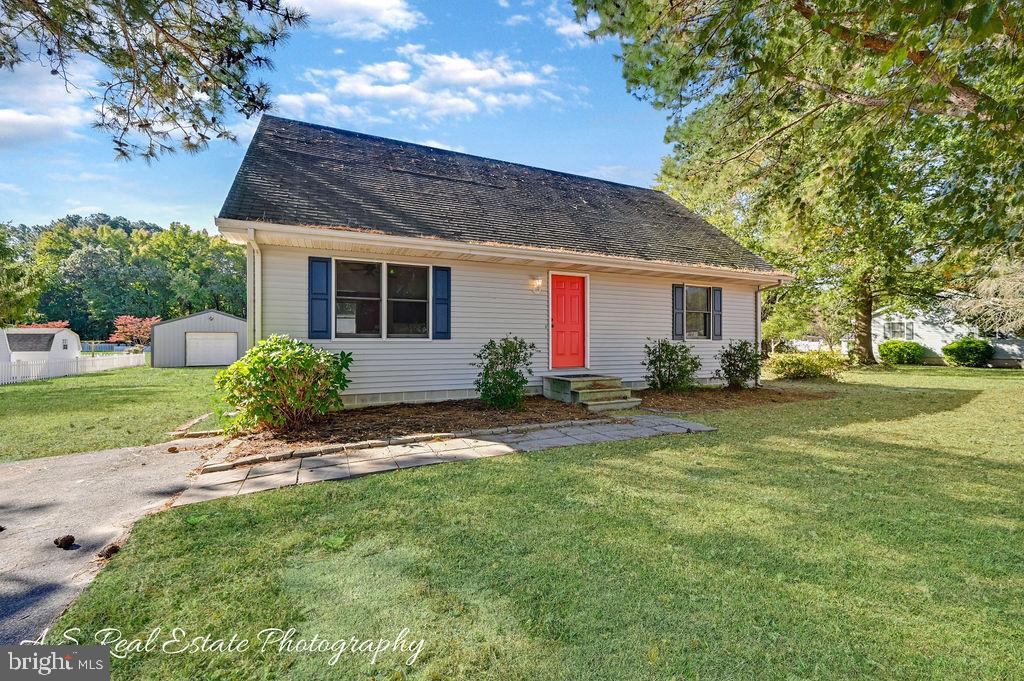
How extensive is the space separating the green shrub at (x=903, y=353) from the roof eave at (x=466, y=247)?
1820cm

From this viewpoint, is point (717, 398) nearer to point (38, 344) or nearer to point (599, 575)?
point (599, 575)

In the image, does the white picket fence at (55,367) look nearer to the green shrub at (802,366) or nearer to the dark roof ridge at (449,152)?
the dark roof ridge at (449,152)

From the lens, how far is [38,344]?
1628 cm

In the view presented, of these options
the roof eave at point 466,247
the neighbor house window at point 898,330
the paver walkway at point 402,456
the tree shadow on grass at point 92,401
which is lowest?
the paver walkway at point 402,456

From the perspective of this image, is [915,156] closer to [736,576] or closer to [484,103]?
[484,103]

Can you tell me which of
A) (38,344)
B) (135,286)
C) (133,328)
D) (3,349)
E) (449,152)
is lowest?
(3,349)

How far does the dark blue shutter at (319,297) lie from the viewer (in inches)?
270

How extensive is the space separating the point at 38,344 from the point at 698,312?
22.8 metres

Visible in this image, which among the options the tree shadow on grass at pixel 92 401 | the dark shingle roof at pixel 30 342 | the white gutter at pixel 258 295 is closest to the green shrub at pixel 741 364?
the white gutter at pixel 258 295

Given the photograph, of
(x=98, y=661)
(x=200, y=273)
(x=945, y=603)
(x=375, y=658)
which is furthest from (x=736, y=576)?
(x=200, y=273)

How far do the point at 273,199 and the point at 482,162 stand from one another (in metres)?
5.43

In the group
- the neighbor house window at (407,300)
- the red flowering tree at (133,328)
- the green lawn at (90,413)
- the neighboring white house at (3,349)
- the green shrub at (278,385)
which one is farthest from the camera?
the red flowering tree at (133,328)

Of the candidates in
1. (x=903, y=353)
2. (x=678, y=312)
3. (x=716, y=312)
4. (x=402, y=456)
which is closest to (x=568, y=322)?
(x=678, y=312)

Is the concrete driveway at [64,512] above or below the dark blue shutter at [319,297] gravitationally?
below
